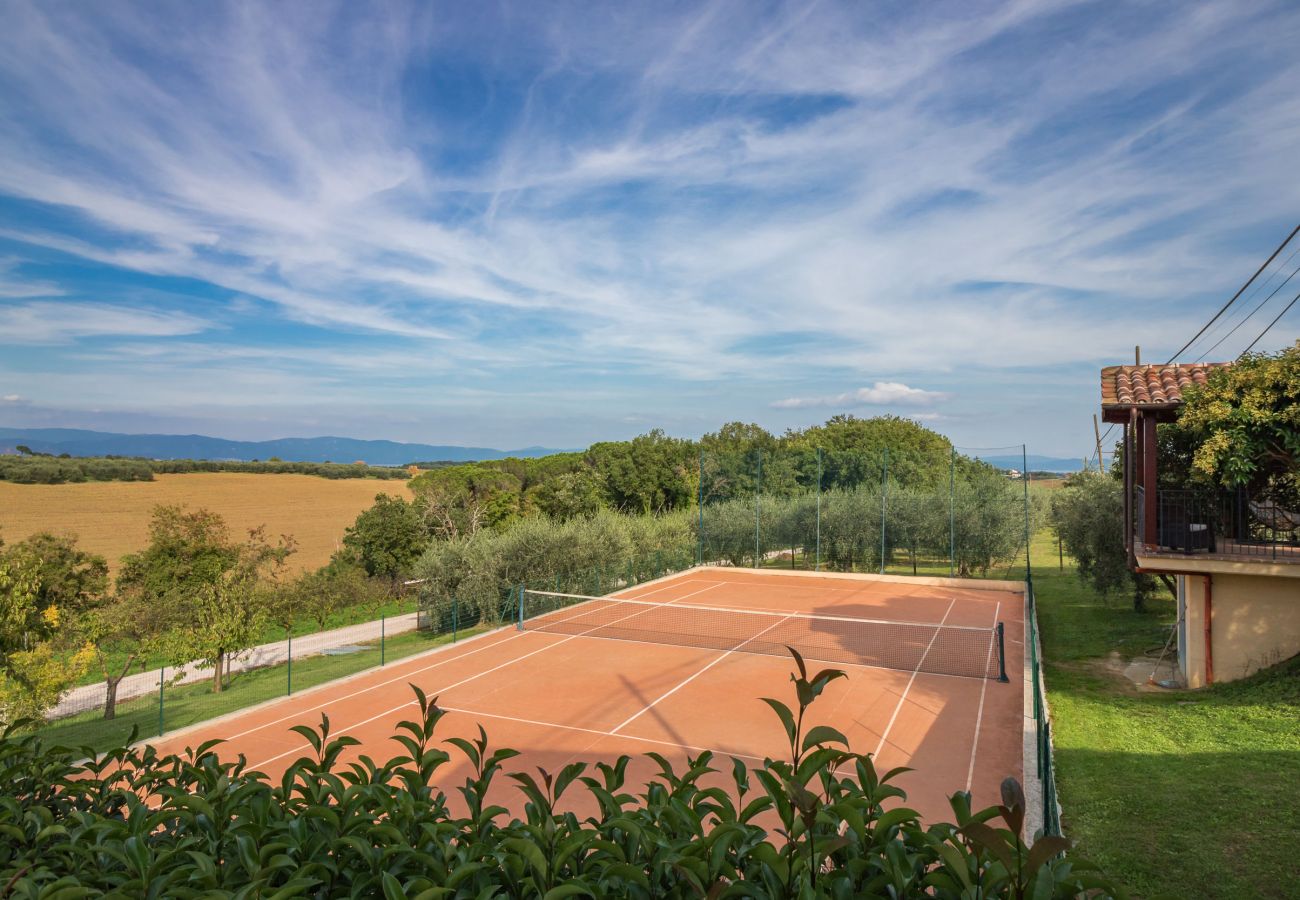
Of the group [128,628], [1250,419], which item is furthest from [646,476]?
[1250,419]

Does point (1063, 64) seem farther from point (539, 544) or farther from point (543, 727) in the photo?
point (539, 544)

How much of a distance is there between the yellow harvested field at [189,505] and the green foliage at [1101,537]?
2909cm

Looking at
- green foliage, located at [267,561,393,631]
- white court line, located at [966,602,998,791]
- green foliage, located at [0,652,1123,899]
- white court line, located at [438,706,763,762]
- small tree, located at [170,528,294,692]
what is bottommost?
green foliage, located at [267,561,393,631]

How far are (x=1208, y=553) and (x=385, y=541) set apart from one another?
30.6 meters

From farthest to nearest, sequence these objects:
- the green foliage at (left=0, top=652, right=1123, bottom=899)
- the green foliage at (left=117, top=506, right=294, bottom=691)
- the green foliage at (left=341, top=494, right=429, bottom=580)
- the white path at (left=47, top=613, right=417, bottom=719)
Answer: the green foliage at (left=341, top=494, right=429, bottom=580) < the green foliage at (left=117, top=506, right=294, bottom=691) < the white path at (left=47, top=613, right=417, bottom=719) < the green foliage at (left=0, top=652, right=1123, bottom=899)

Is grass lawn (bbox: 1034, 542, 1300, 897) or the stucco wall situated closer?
grass lawn (bbox: 1034, 542, 1300, 897)

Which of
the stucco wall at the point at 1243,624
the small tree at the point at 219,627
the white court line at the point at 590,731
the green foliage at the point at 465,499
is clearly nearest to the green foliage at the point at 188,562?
the small tree at the point at 219,627

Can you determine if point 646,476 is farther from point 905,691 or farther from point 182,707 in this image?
point 905,691

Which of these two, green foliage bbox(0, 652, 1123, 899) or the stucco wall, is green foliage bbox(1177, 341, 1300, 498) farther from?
green foliage bbox(0, 652, 1123, 899)

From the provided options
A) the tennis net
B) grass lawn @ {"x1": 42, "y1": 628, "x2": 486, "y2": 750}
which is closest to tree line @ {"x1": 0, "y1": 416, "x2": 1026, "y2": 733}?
grass lawn @ {"x1": 42, "y1": 628, "x2": 486, "y2": 750}

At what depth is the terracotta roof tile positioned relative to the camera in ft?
31.1

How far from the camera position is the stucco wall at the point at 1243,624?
853 cm

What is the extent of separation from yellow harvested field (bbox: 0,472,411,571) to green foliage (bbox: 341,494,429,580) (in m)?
3.55

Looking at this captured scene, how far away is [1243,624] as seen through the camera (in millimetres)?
8781
